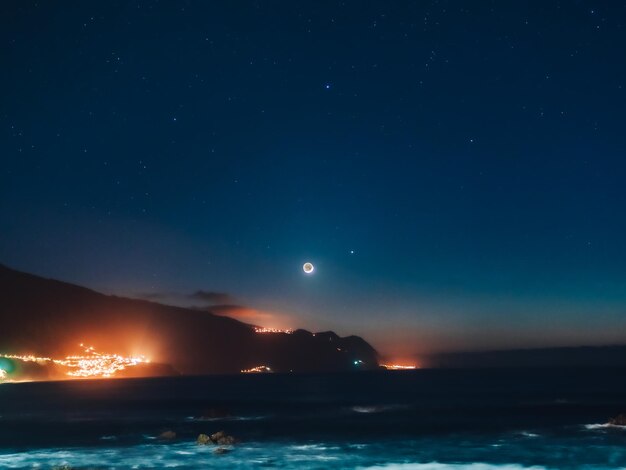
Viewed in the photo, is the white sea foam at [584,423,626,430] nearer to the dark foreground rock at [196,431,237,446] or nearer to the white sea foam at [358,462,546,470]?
the white sea foam at [358,462,546,470]

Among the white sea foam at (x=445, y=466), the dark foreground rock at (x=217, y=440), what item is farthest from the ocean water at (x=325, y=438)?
the dark foreground rock at (x=217, y=440)

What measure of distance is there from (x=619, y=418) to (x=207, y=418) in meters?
39.4

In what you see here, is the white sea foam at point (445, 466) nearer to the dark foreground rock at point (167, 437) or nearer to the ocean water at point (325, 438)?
the ocean water at point (325, 438)

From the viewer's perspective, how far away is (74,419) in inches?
2835

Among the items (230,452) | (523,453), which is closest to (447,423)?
(523,453)

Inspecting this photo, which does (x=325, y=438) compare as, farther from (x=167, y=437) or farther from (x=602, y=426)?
(x=602, y=426)

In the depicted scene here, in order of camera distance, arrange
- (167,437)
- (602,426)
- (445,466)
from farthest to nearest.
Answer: (602,426)
(167,437)
(445,466)

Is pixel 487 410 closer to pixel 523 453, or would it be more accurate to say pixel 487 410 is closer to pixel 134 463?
pixel 523 453

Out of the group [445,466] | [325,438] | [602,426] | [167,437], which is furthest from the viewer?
[602,426]

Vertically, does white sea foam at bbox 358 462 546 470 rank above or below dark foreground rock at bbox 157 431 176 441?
below

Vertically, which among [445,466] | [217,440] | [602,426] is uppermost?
[217,440]

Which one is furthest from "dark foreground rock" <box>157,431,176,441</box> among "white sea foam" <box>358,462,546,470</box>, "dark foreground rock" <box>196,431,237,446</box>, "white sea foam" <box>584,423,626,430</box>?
"white sea foam" <box>584,423,626,430</box>

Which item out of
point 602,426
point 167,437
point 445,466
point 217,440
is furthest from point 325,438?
point 602,426

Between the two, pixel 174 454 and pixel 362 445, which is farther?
pixel 362 445
